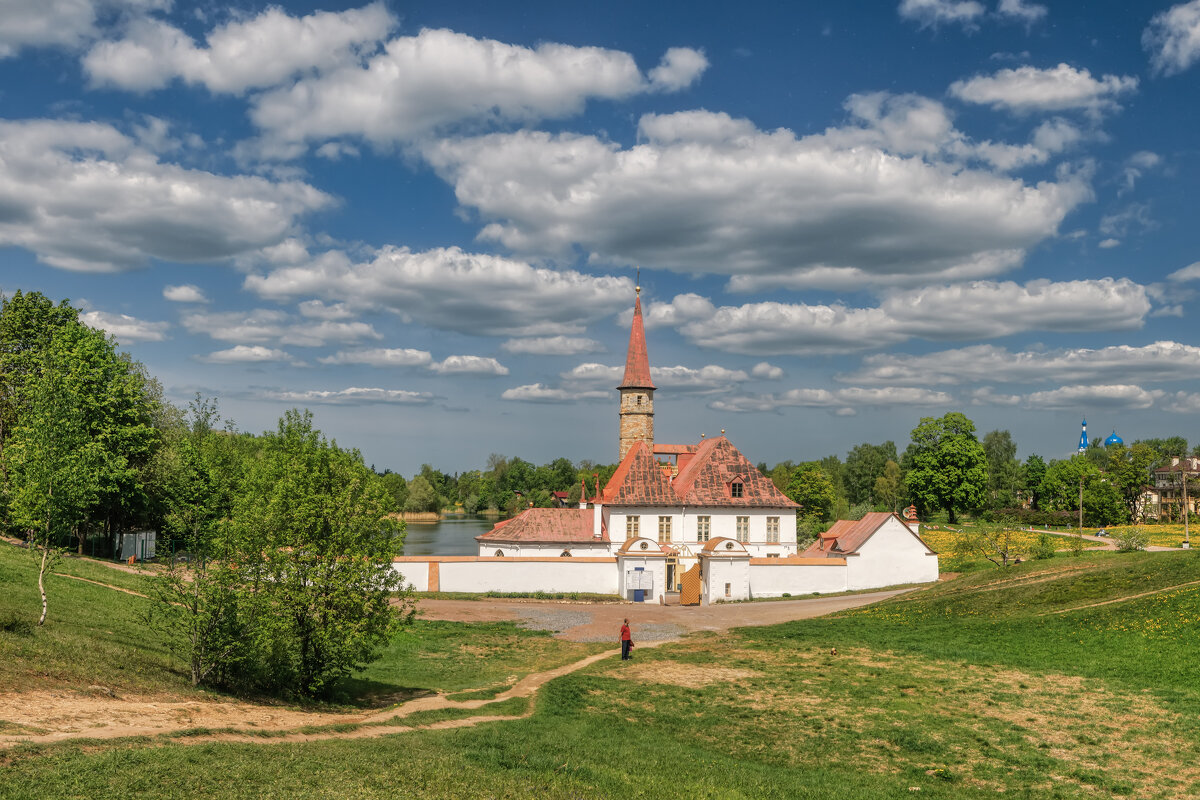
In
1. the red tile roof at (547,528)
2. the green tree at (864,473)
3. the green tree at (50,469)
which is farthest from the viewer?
the green tree at (864,473)

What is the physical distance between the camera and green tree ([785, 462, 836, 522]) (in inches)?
3661

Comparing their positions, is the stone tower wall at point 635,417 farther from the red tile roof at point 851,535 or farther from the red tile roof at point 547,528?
the red tile roof at point 851,535

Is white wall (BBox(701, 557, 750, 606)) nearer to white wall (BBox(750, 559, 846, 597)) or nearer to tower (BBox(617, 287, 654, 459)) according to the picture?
white wall (BBox(750, 559, 846, 597))

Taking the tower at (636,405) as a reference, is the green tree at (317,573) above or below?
below

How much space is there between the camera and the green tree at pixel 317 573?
19.7 metres

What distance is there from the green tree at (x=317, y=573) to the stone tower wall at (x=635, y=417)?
40349 mm

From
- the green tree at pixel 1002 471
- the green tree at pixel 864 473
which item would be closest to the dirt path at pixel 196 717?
the green tree at pixel 1002 471

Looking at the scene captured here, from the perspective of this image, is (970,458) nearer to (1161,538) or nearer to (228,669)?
(1161,538)

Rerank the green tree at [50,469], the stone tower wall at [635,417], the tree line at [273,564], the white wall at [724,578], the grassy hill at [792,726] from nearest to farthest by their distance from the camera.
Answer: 1. the grassy hill at [792,726]
2. the tree line at [273,564]
3. the green tree at [50,469]
4. the white wall at [724,578]
5. the stone tower wall at [635,417]

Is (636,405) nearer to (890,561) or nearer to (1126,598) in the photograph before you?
(890,561)

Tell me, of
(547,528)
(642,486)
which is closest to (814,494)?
(642,486)

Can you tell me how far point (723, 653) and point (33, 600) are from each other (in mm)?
22445

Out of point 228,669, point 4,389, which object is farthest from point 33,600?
point 4,389

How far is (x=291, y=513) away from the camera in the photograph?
20406 millimetres
